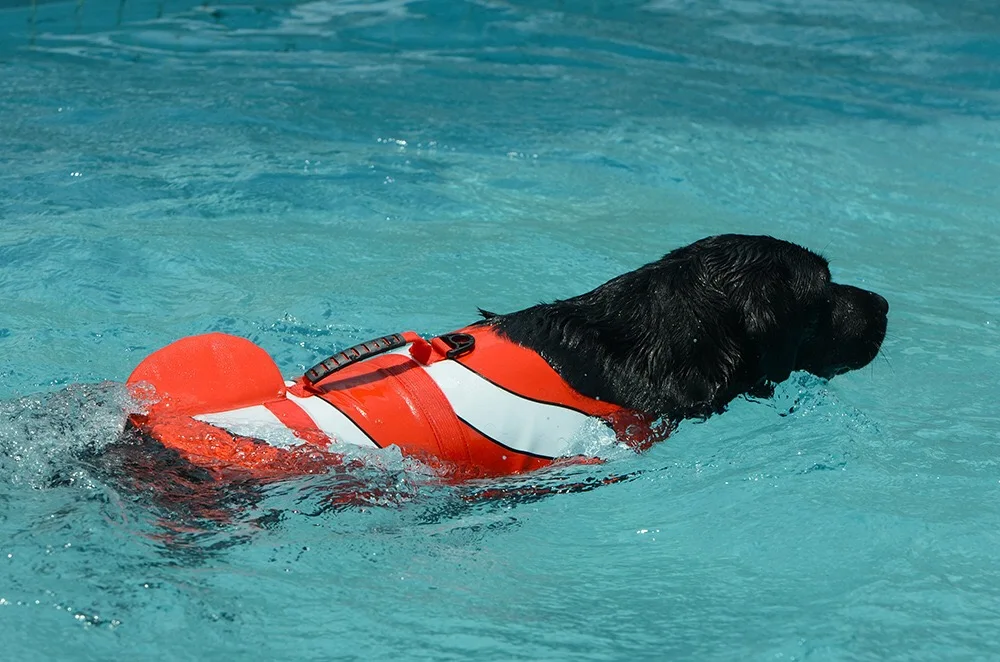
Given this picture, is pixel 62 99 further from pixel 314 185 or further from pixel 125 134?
pixel 314 185

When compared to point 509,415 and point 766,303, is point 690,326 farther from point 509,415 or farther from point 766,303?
point 509,415

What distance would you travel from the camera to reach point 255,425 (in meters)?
3.49

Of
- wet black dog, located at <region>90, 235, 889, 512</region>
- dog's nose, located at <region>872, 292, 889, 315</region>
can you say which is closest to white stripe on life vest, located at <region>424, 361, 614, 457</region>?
wet black dog, located at <region>90, 235, 889, 512</region>

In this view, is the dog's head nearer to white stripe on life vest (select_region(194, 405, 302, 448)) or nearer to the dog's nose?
the dog's nose

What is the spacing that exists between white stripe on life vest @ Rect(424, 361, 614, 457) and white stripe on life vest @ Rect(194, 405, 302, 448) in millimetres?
518

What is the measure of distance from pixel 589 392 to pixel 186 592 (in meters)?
1.41

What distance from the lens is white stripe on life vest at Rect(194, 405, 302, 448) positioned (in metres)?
3.48

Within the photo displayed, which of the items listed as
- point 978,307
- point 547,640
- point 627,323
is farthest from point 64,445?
point 978,307

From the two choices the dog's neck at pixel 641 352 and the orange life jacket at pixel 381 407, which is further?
the dog's neck at pixel 641 352

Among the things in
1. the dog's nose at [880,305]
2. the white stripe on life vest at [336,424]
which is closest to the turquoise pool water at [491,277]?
the white stripe on life vest at [336,424]

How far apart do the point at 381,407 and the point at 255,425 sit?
1.25 ft

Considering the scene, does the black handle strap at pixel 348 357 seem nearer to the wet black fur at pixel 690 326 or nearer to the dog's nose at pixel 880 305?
the wet black fur at pixel 690 326

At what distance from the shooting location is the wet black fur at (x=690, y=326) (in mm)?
3879

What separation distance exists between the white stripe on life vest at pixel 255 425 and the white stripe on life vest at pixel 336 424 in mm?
91
